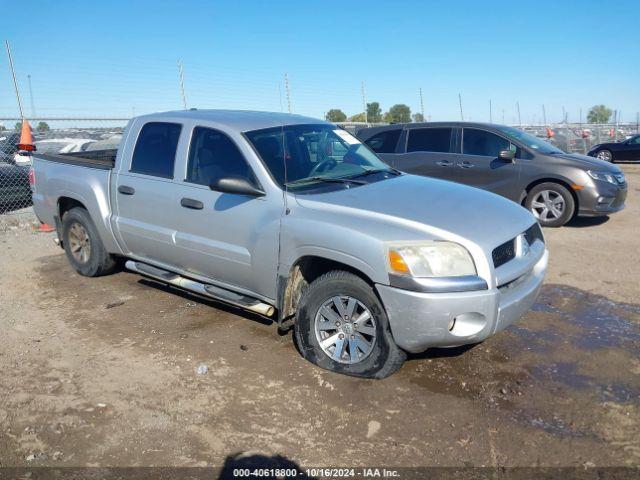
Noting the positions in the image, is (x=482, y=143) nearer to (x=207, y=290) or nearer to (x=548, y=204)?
(x=548, y=204)

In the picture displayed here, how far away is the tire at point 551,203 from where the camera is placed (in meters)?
8.33

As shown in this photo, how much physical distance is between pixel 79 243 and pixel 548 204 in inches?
262

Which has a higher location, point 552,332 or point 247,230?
point 247,230

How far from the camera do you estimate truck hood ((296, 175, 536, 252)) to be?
350 cm

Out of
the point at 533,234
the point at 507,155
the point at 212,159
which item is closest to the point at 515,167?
the point at 507,155

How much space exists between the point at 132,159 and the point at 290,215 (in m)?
2.10

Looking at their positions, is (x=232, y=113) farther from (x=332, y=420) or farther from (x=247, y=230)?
(x=332, y=420)

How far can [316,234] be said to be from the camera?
3.70 meters

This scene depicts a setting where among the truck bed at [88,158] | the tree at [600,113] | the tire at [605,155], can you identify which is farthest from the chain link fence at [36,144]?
the tree at [600,113]

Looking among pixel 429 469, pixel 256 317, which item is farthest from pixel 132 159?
pixel 429 469

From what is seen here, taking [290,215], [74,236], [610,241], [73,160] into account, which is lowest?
[610,241]

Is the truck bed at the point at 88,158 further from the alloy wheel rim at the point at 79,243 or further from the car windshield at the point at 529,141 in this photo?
the car windshield at the point at 529,141

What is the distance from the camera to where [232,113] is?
16.3ft

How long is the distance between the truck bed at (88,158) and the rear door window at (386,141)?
463 cm
